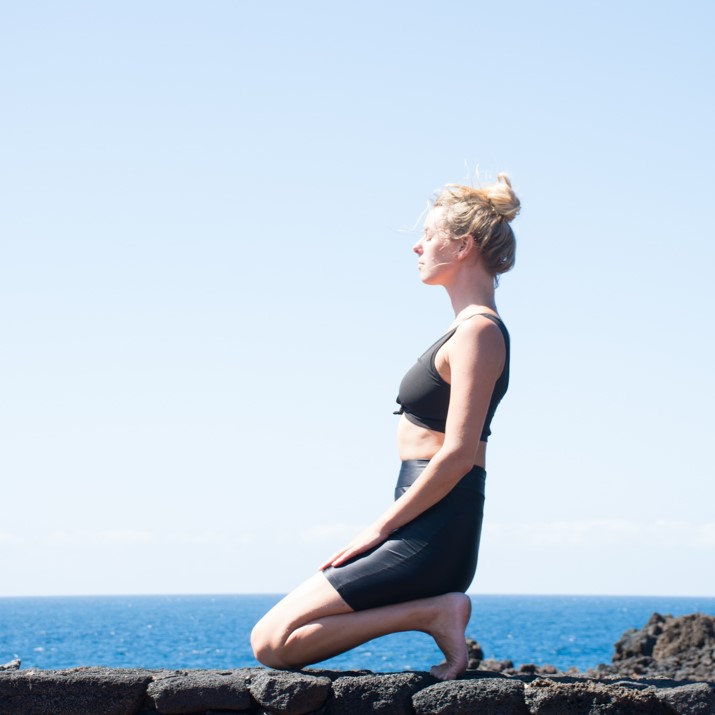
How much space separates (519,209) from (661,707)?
221 cm

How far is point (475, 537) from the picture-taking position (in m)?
4.88

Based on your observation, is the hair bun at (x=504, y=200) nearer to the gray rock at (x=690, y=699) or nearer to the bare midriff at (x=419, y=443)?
the bare midriff at (x=419, y=443)

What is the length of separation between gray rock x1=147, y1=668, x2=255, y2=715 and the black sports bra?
1337mm

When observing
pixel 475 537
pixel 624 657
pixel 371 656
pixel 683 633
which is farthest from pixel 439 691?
pixel 371 656

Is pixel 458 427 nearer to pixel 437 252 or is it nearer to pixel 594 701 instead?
pixel 437 252

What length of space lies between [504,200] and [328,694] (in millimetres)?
2263

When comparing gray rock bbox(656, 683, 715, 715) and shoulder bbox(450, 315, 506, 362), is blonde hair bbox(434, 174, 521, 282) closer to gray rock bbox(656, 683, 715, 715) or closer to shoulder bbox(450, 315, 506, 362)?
shoulder bbox(450, 315, 506, 362)

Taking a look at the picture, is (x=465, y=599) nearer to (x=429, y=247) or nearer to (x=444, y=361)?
(x=444, y=361)

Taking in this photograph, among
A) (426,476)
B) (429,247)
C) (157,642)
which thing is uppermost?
(429,247)

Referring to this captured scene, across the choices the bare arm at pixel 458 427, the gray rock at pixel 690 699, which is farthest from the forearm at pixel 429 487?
the gray rock at pixel 690 699

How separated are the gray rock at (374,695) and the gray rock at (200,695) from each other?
373mm

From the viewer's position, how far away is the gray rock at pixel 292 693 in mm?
4449

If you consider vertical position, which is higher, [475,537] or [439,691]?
[475,537]

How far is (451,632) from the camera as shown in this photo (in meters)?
4.70
